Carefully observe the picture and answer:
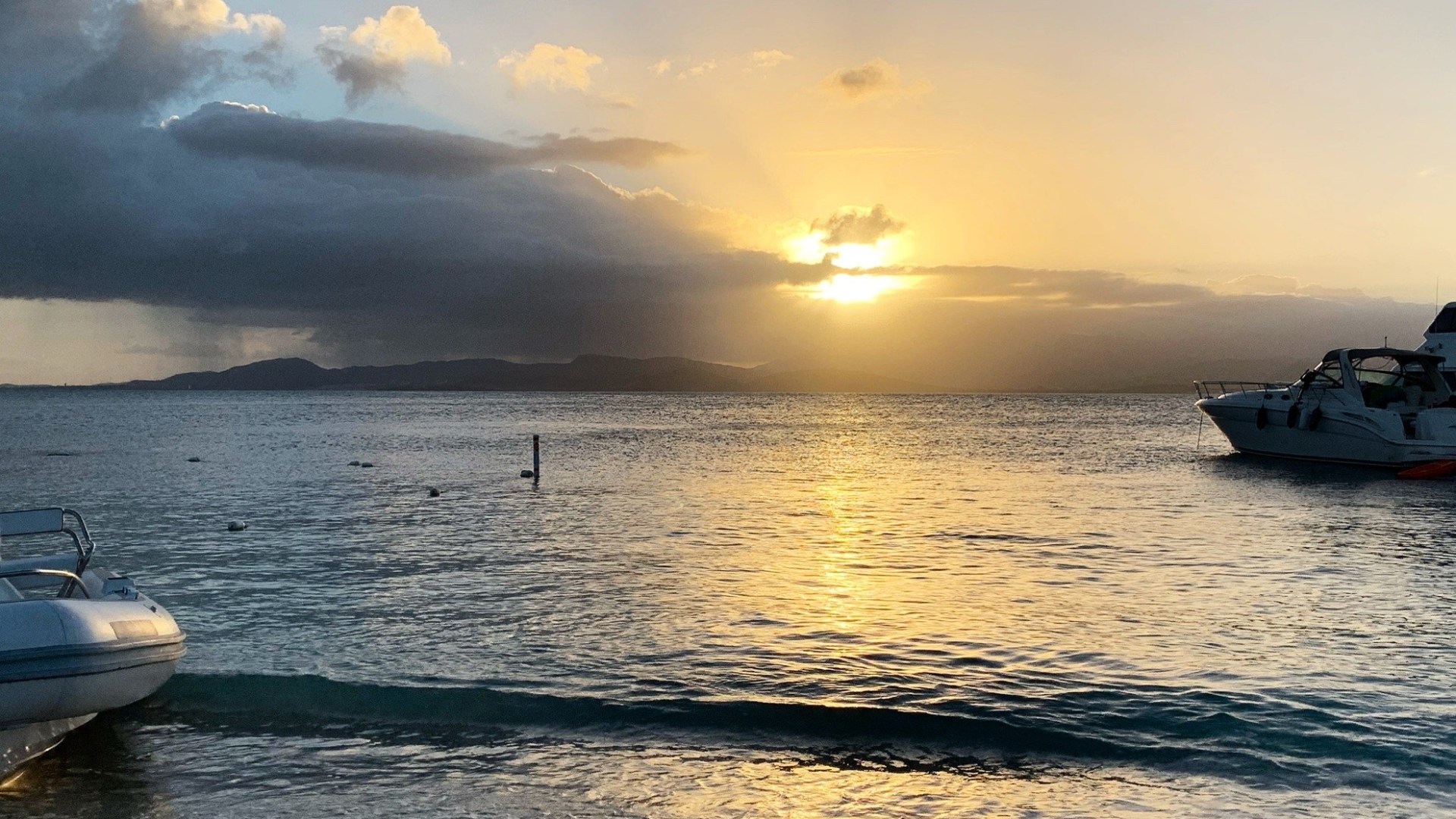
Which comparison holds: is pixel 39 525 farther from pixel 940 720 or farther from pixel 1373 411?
pixel 1373 411

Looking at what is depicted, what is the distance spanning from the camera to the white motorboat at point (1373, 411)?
43750 millimetres

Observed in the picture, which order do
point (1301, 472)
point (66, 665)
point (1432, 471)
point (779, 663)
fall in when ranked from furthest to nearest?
point (1301, 472) < point (1432, 471) < point (779, 663) < point (66, 665)

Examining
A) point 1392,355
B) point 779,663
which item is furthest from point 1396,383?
point 779,663

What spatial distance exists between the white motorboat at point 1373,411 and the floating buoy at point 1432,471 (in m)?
0.51

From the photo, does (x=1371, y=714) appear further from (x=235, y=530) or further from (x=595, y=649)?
(x=235, y=530)

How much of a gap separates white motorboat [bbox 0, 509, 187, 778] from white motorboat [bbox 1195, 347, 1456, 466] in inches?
1798

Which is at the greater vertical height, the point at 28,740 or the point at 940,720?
the point at 28,740

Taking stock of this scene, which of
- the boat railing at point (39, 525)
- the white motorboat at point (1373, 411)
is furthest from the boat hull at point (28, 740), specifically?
the white motorboat at point (1373, 411)

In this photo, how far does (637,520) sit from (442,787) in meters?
19.6

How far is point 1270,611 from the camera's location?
53.4ft

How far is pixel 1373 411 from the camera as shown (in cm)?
4434

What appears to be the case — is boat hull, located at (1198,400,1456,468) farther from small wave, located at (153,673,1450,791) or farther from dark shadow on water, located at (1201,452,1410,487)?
small wave, located at (153,673,1450,791)

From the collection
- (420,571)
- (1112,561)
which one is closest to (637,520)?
(420,571)

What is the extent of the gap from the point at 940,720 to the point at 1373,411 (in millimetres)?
41601
